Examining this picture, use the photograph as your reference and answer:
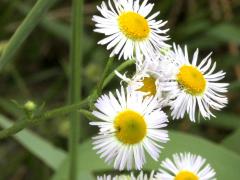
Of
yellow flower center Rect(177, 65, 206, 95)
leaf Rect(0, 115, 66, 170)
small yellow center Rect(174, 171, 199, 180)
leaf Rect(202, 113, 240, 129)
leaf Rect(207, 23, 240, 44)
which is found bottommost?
small yellow center Rect(174, 171, 199, 180)

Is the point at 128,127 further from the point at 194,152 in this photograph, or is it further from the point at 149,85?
the point at 194,152

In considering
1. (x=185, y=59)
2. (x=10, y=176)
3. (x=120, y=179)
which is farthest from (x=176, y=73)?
(x=10, y=176)

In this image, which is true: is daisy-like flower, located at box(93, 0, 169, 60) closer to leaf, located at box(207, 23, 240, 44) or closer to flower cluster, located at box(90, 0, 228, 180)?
flower cluster, located at box(90, 0, 228, 180)

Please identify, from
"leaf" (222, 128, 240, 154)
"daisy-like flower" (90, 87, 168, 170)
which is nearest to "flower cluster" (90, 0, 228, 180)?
"daisy-like flower" (90, 87, 168, 170)

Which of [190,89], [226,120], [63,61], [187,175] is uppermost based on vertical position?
[63,61]

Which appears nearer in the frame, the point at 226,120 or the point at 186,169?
the point at 186,169

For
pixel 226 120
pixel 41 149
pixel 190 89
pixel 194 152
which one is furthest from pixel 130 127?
pixel 226 120
